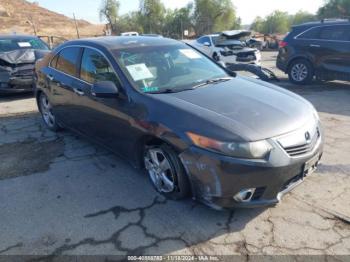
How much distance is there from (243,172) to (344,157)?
226cm

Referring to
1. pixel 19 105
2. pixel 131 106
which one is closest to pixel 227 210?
pixel 131 106

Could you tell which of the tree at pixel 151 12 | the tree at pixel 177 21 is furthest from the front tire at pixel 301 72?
the tree at pixel 151 12

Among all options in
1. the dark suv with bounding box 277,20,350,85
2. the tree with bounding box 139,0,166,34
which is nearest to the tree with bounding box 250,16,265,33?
the tree with bounding box 139,0,166,34

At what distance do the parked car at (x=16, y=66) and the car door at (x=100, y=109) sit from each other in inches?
170

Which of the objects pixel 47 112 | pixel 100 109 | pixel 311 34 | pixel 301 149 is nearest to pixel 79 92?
pixel 100 109

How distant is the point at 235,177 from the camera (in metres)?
2.59

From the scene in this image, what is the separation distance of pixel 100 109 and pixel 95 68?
540 mm

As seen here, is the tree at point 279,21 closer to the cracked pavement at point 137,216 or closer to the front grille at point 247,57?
the front grille at point 247,57

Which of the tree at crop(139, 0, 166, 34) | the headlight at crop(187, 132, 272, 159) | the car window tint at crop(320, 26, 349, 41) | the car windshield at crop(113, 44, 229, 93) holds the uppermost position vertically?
the tree at crop(139, 0, 166, 34)

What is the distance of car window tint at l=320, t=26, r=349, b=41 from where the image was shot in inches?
320

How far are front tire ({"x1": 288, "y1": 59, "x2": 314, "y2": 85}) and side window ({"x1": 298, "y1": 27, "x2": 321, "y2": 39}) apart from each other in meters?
0.65

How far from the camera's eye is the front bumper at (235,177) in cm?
258

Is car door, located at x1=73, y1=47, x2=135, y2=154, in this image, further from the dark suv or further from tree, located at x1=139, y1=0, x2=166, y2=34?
tree, located at x1=139, y1=0, x2=166, y2=34

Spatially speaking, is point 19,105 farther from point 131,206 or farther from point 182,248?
point 182,248
